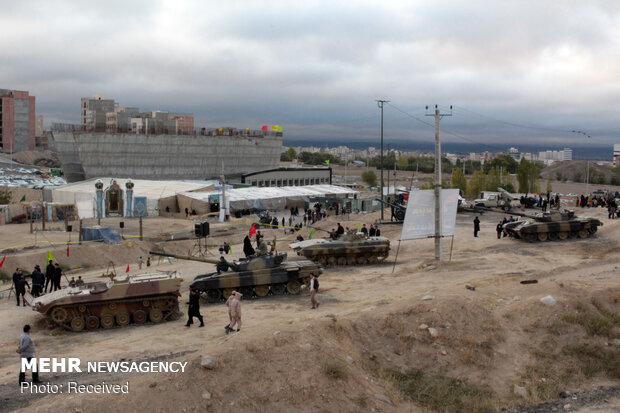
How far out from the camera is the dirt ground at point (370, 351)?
36.4ft

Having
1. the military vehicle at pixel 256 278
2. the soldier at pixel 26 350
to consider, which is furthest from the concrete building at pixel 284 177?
the soldier at pixel 26 350

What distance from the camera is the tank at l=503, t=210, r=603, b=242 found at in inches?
1234

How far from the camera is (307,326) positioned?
44.5 ft

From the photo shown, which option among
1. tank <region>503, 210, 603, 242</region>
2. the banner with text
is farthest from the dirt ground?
tank <region>503, 210, 603, 242</region>

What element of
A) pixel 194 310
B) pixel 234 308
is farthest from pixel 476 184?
pixel 234 308

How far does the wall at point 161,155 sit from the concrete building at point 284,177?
29.2 ft

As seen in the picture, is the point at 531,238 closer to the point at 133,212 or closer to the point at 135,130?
the point at 133,212

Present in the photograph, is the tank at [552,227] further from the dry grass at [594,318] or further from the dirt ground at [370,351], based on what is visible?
the dry grass at [594,318]

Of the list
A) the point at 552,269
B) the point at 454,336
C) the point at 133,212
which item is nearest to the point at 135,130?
the point at 133,212

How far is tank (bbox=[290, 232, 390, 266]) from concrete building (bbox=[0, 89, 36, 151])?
12515 centimetres

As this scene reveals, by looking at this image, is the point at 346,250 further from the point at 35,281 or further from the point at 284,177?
the point at 284,177

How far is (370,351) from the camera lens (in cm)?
1383

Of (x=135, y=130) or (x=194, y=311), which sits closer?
(x=194, y=311)

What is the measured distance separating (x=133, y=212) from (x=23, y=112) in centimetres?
10379
